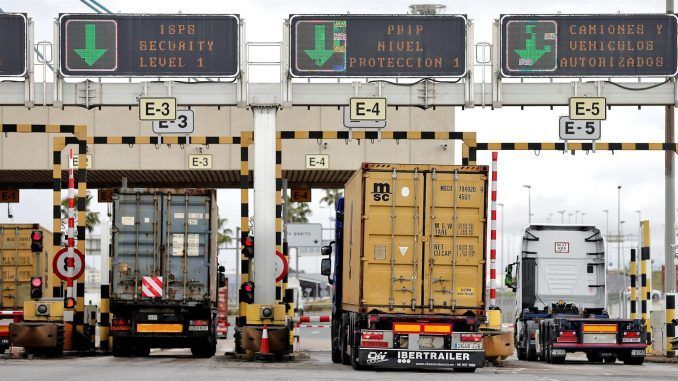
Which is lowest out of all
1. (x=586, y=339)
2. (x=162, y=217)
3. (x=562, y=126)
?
(x=586, y=339)

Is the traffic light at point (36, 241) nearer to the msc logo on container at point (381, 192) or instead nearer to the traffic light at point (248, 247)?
the traffic light at point (248, 247)

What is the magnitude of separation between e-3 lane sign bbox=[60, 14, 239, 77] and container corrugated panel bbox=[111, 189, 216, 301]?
245cm

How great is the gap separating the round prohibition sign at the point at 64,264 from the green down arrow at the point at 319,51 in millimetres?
6632

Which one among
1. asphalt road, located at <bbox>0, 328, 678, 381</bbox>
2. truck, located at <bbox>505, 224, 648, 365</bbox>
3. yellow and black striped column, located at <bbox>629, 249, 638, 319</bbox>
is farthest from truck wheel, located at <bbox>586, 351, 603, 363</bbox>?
asphalt road, located at <bbox>0, 328, 678, 381</bbox>

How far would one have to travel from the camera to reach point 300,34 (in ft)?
92.6

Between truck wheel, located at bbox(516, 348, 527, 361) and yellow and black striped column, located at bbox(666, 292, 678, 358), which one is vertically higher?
yellow and black striped column, located at bbox(666, 292, 678, 358)

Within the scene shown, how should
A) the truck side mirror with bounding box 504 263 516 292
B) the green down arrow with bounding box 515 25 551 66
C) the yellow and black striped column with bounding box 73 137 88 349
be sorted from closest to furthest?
the green down arrow with bounding box 515 25 551 66 < the yellow and black striped column with bounding box 73 137 88 349 < the truck side mirror with bounding box 504 263 516 292

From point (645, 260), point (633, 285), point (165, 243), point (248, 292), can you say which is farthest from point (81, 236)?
point (633, 285)

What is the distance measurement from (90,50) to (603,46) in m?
10.0

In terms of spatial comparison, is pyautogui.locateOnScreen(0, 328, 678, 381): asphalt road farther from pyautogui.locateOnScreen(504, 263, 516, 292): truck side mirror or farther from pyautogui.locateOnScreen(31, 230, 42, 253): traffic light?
pyautogui.locateOnScreen(504, 263, 516, 292): truck side mirror

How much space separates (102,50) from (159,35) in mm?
1214

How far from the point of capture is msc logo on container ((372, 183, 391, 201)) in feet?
73.5

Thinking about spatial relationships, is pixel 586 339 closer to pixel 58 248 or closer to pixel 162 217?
pixel 162 217

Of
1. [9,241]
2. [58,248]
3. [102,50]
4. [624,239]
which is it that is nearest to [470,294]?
[102,50]
